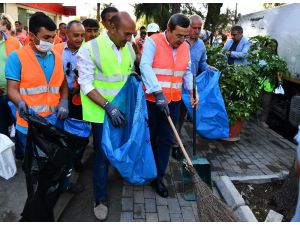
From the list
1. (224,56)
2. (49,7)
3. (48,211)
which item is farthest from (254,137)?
(49,7)

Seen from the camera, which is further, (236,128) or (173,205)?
(236,128)

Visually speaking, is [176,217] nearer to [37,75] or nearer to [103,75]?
[103,75]

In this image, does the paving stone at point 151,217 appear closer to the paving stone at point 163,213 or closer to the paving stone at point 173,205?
the paving stone at point 163,213

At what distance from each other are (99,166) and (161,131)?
2.70ft

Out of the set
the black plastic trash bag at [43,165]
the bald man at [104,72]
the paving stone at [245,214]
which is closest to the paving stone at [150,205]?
the bald man at [104,72]

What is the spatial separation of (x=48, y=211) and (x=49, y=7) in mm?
19204

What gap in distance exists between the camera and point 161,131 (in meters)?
3.26

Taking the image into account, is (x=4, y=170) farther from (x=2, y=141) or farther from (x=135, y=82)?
(x=135, y=82)

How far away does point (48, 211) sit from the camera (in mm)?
2482

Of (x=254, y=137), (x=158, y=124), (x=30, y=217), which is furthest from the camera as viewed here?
(x=254, y=137)

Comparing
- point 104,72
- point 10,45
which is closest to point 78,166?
point 104,72

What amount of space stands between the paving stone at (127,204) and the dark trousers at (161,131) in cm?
41

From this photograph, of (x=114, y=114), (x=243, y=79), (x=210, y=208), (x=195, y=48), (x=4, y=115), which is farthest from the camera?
(x=243, y=79)

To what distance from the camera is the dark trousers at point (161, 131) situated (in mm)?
3217
